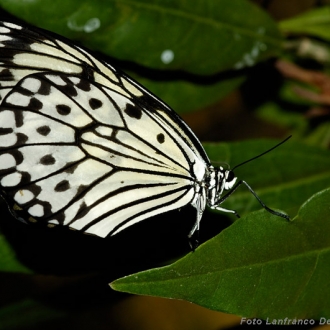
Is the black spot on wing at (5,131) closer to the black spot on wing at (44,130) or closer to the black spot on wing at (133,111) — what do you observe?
the black spot on wing at (44,130)

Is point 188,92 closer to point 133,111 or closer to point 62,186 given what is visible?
point 133,111

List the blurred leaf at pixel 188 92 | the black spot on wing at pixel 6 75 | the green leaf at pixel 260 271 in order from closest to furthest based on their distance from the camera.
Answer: the green leaf at pixel 260 271
the black spot on wing at pixel 6 75
the blurred leaf at pixel 188 92

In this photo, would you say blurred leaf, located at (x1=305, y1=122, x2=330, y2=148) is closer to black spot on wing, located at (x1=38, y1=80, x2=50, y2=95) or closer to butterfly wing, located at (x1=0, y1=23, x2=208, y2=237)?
butterfly wing, located at (x1=0, y1=23, x2=208, y2=237)

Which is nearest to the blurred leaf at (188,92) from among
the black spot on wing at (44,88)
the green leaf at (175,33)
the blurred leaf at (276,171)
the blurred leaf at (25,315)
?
the green leaf at (175,33)

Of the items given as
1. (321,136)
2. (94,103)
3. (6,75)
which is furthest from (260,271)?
(321,136)

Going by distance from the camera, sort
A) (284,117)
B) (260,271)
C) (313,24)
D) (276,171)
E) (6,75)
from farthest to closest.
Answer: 1. (284,117)
2. (313,24)
3. (276,171)
4. (6,75)
5. (260,271)

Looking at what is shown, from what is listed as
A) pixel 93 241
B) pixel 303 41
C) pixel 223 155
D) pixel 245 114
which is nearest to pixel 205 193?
pixel 223 155
